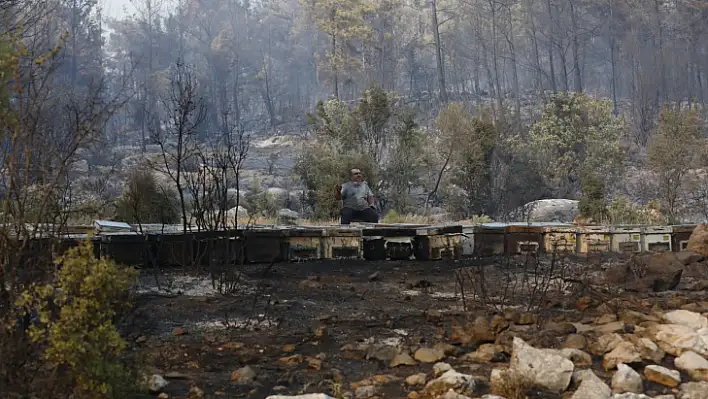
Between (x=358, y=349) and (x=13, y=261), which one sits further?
(x=358, y=349)

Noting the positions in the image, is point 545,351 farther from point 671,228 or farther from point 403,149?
point 403,149

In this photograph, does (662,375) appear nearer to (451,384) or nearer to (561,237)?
(451,384)

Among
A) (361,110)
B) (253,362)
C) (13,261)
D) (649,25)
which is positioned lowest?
(253,362)

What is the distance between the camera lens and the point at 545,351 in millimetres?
4805

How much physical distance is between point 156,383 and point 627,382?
2.88m

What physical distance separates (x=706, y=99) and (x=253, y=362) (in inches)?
2251

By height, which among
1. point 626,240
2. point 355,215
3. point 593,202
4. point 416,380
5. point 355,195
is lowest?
point 416,380

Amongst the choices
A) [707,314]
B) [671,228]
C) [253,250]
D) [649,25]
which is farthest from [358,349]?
[649,25]

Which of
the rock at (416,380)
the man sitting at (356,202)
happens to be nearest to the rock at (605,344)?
the rock at (416,380)

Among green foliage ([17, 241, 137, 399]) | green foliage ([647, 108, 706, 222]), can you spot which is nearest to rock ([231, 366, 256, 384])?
green foliage ([17, 241, 137, 399])

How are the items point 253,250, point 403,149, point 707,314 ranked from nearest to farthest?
1. point 707,314
2. point 253,250
3. point 403,149

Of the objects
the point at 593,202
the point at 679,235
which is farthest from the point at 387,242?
the point at 593,202

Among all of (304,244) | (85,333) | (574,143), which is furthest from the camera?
(574,143)

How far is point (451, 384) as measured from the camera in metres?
4.46
